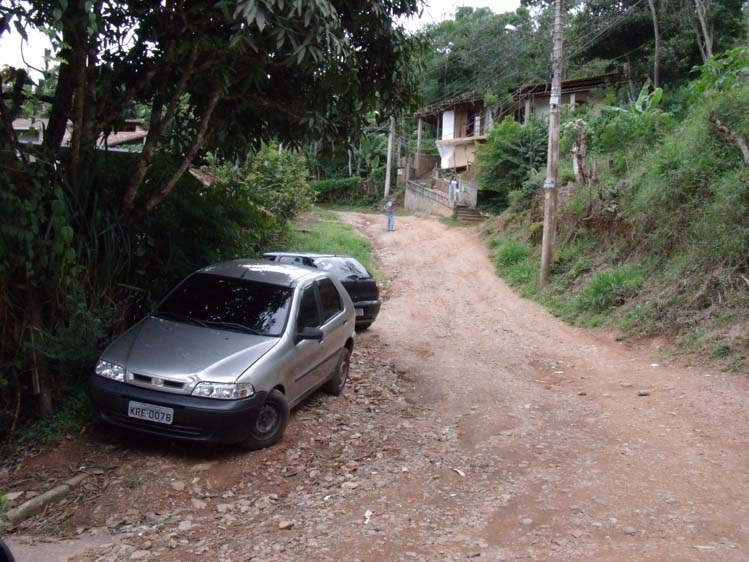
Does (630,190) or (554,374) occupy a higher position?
(630,190)

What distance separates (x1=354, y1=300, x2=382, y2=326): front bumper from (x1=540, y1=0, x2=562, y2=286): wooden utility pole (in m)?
5.86

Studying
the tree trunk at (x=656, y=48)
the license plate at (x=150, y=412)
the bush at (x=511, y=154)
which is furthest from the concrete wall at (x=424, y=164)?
the license plate at (x=150, y=412)

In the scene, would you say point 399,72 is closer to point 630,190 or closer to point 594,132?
point 630,190

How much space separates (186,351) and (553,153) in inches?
474

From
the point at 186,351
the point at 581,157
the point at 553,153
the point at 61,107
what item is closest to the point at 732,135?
the point at 553,153

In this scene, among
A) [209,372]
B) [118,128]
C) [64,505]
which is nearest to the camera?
[64,505]

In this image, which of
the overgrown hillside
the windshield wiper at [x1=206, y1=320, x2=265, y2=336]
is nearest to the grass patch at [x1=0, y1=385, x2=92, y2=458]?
the windshield wiper at [x1=206, y1=320, x2=265, y2=336]

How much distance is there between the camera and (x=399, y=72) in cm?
886

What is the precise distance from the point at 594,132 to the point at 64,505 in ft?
65.5

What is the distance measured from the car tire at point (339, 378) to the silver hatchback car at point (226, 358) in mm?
74

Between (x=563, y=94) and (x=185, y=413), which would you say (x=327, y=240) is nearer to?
(x=563, y=94)

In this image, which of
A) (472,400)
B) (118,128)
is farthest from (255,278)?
(472,400)

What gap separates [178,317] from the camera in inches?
263

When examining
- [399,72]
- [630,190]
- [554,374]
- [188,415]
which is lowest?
[554,374]
